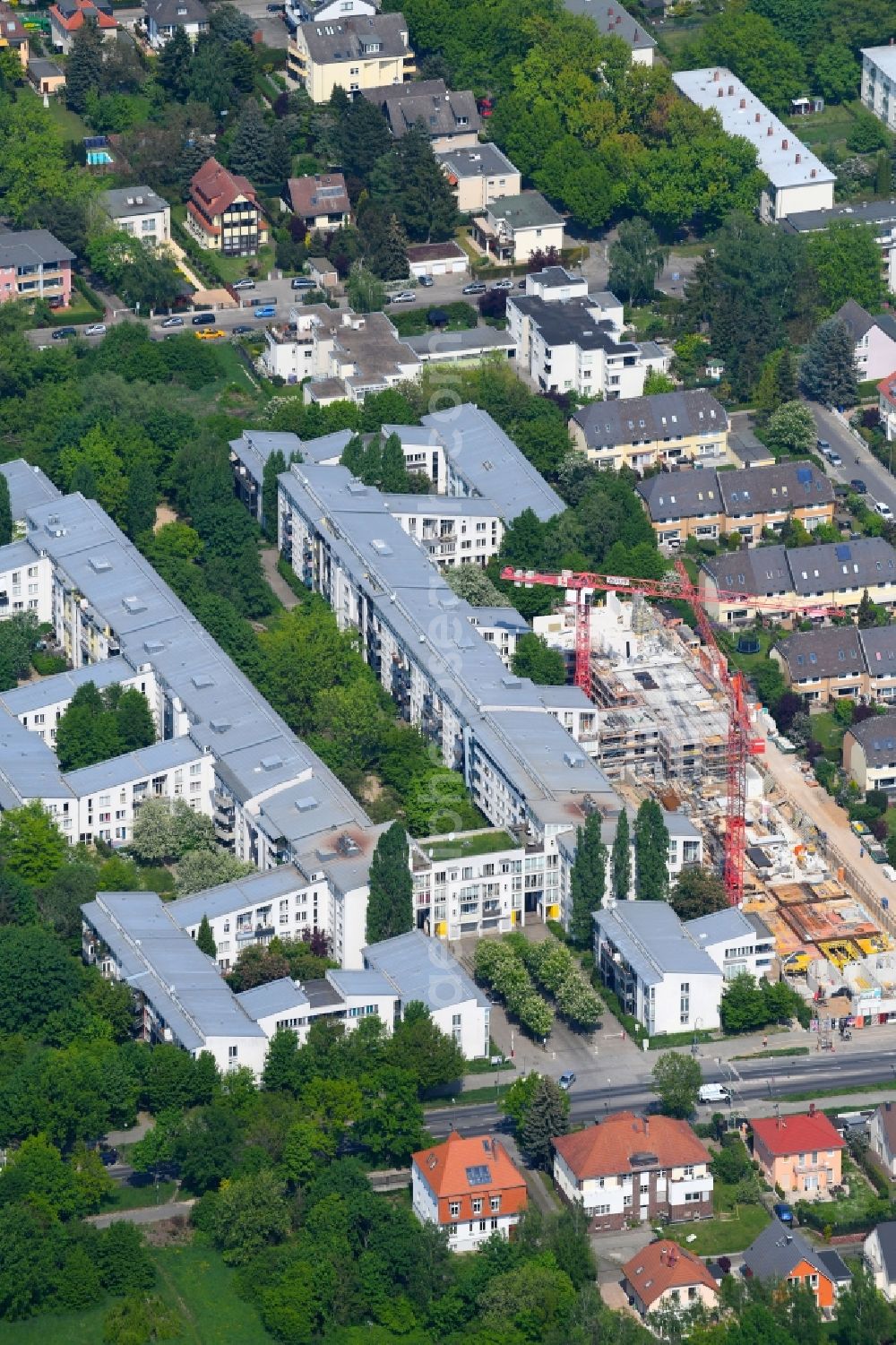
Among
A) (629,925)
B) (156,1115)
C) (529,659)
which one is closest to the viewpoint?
(156,1115)

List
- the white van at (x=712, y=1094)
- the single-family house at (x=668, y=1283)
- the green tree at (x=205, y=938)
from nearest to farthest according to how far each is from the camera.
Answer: the single-family house at (x=668, y=1283)
the white van at (x=712, y=1094)
the green tree at (x=205, y=938)

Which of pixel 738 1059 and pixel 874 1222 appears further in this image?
pixel 738 1059

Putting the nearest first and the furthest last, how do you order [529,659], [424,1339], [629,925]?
[424,1339] → [629,925] → [529,659]

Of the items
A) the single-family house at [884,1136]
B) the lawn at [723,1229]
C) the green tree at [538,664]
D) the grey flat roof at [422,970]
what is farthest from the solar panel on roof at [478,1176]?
the green tree at [538,664]

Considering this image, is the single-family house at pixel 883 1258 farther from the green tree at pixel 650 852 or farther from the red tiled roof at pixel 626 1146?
the green tree at pixel 650 852

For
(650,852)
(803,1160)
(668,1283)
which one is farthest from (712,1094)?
(668,1283)

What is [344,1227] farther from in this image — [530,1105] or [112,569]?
[112,569]

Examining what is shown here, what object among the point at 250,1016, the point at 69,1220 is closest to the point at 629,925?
the point at 250,1016

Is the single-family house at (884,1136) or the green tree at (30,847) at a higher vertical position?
the green tree at (30,847)
